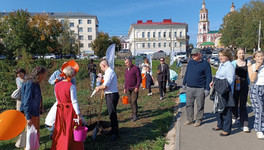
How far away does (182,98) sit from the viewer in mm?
6375

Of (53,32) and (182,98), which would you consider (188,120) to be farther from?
(53,32)

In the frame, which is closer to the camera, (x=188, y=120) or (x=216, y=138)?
(x=216, y=138)

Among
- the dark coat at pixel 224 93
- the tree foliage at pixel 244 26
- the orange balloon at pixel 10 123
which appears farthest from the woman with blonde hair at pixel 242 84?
the tree foliage at pixel 244 26

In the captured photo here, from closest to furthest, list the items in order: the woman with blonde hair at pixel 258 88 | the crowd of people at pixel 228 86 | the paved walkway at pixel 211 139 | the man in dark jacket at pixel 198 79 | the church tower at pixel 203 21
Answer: the paved walkway at pixel 211 139 < the woman with blonde hair at pixel 258 88 < the crowd of people at pixel 228 86 < the man in dark jacket at pixel 198 79 < the church tower at pixel 203 21

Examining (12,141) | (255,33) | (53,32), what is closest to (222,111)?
(12,141)

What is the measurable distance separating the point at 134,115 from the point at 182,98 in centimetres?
163

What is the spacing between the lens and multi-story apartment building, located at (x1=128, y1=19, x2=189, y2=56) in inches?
2776

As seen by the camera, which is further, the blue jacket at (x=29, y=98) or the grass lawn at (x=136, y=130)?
the grass lawn at (x=136, y=130)

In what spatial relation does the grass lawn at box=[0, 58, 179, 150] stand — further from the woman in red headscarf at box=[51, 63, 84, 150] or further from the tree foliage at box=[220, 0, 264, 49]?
the tree foliage at box=[220, 0, 264, 49]

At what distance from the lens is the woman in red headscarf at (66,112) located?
338 cm

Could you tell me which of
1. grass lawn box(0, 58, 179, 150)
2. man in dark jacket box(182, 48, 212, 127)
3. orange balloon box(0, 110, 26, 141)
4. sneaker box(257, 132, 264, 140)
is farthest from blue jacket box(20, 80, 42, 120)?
sneaker box(257, 132, 264, 140)

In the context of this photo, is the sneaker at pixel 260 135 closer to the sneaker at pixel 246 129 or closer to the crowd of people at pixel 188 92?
the crowd of people at pixel 188 92

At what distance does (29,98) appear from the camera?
11.1 feet

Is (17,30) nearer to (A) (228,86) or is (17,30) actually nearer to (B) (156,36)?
(A) (228,86)
